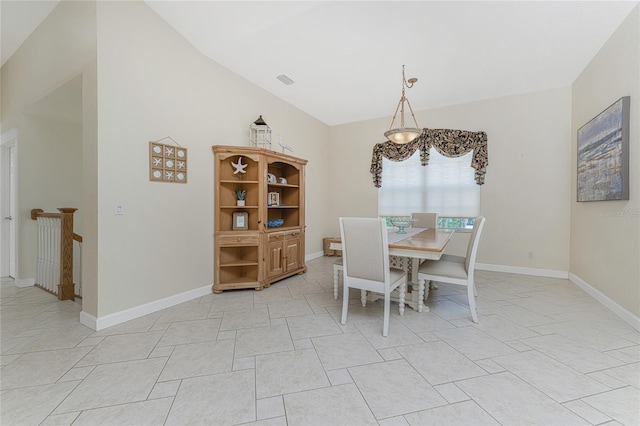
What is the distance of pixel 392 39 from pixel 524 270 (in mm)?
3888

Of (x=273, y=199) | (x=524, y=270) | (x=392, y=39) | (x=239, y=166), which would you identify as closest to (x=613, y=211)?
(x=524, y=270)

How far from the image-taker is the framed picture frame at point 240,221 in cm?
336

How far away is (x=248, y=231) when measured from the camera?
10.6ft

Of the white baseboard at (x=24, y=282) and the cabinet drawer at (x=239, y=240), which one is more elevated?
the cabinet drawer at (x=239, y=240)

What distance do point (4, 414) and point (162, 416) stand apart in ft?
2.67

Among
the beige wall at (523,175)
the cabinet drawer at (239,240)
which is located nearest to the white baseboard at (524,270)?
the beige wall at (523,175)

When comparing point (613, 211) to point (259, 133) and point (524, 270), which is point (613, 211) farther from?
point (259, 133)

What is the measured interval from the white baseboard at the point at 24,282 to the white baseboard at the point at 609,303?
673 cm

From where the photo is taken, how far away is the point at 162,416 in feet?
4.17

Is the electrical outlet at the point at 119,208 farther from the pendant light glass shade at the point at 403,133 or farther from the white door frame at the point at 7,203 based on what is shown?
the pendant light glass shade at the point at 403,133

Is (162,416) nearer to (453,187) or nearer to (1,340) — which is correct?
(1,340)

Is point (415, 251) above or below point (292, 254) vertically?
above

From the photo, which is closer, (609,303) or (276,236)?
(609,303)

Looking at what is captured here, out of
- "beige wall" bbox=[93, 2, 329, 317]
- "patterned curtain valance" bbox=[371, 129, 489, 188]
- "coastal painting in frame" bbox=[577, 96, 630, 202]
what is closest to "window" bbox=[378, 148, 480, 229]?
"patterned curtain valance" bbox=[371, 129, 489, 188]
